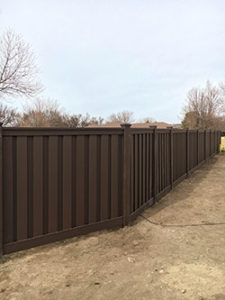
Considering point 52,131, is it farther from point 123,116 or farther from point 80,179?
point 123,116

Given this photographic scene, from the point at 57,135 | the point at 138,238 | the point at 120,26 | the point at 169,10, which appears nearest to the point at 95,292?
the point at 138,238

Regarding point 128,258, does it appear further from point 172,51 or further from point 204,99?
point 204,99

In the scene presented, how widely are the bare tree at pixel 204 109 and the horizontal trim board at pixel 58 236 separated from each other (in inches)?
1367

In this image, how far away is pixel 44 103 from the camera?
120ft

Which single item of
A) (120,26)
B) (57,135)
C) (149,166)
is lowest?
(149,166)

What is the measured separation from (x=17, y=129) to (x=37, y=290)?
1.83m

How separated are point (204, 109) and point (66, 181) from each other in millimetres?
36729

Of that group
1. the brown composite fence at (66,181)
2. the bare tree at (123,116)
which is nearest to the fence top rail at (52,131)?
the brown composite fence at (66,181)

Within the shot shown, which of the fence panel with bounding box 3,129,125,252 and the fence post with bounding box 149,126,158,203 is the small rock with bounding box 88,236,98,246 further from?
the fence post with bounding box 149,126,158,203

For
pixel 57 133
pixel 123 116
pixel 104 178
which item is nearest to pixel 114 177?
pixel 104 178

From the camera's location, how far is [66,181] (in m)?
3.44

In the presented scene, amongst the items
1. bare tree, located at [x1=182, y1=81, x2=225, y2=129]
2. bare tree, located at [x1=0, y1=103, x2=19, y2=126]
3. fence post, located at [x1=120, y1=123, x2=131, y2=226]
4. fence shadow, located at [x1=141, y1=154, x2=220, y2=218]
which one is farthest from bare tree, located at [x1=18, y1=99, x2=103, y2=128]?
fence post, located at [x1=120, y1=123, x2=131, y2=226]

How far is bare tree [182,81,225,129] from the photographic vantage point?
117 feet

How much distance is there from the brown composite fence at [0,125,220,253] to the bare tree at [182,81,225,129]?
1337 inches
